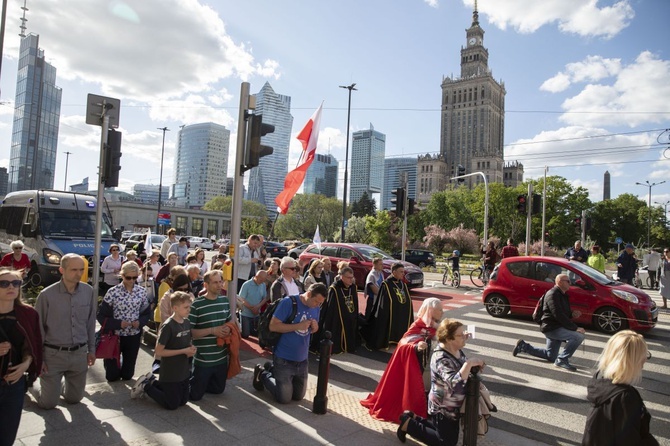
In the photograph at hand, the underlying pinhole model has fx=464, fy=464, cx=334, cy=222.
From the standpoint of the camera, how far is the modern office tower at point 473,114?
146 metres

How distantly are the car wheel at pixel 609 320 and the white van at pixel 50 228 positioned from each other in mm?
12475

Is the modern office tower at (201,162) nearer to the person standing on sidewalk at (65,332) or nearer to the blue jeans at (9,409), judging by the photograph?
the person standing on sidewalk at (65,332)

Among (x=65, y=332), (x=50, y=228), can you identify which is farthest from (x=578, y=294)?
(x=50, y=228)

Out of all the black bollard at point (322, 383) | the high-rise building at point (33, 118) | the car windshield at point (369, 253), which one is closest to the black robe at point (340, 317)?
the black bollard at point (322, 383)

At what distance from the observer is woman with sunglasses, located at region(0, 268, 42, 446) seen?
3535mm

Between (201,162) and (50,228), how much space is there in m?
110

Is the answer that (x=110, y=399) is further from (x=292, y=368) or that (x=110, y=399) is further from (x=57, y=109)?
(x=57, y=109)

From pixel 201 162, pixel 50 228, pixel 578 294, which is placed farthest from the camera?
pixel 201 162

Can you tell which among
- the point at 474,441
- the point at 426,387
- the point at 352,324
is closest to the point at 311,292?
the point at 426,387

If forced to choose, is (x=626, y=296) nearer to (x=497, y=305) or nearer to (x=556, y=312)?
(x=497, y=305)

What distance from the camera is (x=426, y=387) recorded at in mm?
5484

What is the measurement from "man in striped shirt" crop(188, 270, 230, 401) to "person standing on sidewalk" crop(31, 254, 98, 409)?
1.14 meters

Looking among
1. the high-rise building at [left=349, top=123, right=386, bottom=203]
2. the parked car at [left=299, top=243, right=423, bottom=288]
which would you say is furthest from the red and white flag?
the high-rise building at [left=349, top=123, right=386, bottom=203]

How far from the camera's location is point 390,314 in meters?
8.26
